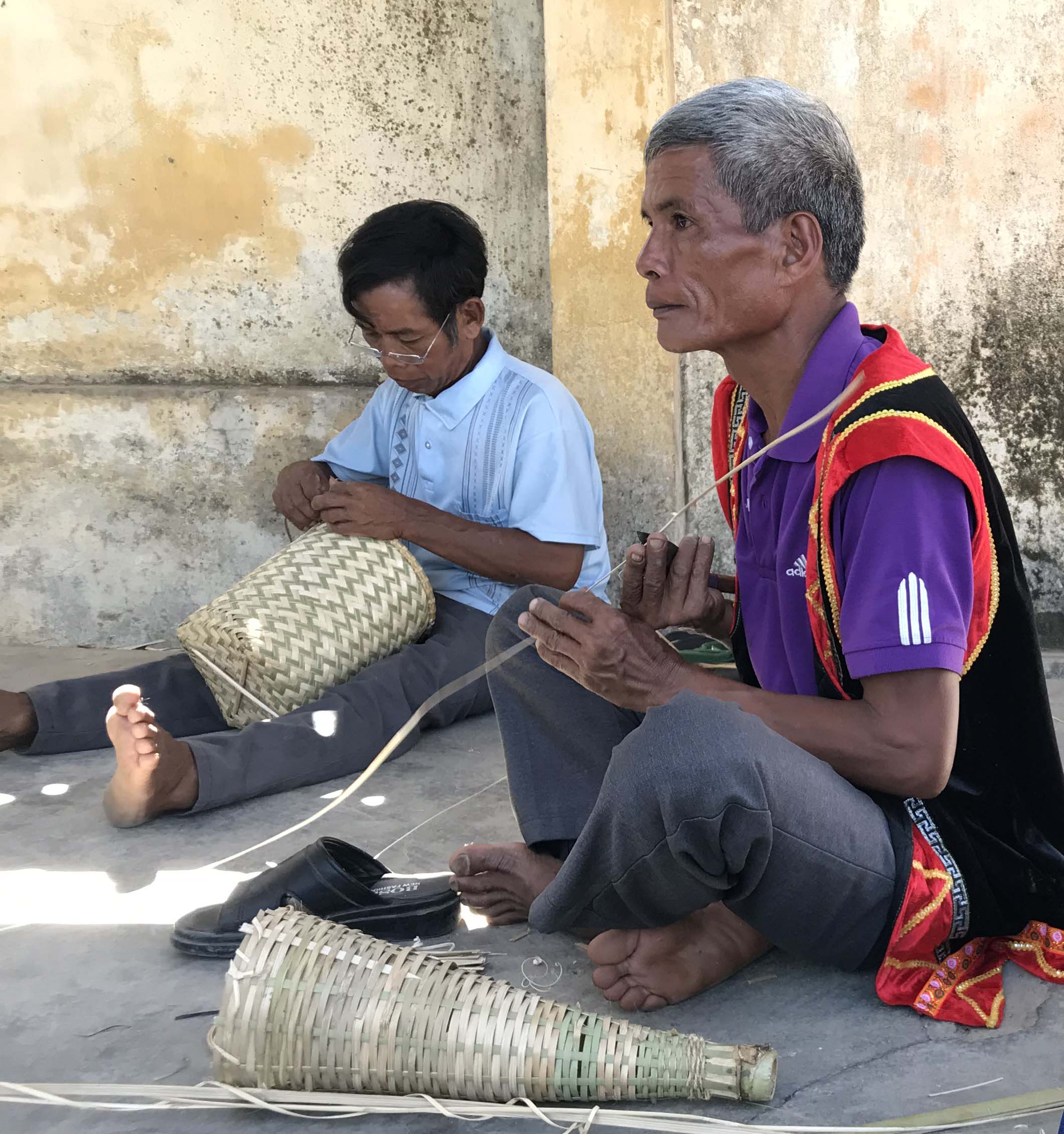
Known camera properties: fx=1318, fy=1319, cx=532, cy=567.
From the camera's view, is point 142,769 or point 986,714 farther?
point 142,769

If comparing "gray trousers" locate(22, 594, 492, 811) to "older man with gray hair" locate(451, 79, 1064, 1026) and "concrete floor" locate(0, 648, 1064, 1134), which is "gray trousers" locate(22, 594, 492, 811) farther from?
"older man with gray hair" locate(451, 79, 1064, 1026)

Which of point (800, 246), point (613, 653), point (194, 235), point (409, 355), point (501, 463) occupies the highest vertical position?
point (194, 235)

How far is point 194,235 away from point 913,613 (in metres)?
3.39

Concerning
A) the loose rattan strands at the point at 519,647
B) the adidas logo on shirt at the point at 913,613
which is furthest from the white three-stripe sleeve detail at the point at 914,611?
the loose rattan strands at the point at 519,647

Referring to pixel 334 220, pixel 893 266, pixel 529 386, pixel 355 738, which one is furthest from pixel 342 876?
pixel 334 220

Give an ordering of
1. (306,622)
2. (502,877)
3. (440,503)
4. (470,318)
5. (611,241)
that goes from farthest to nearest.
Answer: (611,241) < (440,503) < (470,318) < (306,622) < (502,877)

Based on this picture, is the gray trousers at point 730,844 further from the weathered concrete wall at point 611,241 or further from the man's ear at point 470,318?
the weathered concrete wall at point 611,241

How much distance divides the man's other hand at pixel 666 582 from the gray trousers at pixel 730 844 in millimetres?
367

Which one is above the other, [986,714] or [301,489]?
[301,489]

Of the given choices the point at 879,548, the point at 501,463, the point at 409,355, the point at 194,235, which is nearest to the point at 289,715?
the point at 501,463

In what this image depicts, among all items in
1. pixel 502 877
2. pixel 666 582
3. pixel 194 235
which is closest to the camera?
pixel 666 582

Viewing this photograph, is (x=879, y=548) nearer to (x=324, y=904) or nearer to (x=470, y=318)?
(x=324, y=904)

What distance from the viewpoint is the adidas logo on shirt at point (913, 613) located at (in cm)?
161

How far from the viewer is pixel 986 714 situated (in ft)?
5.89
